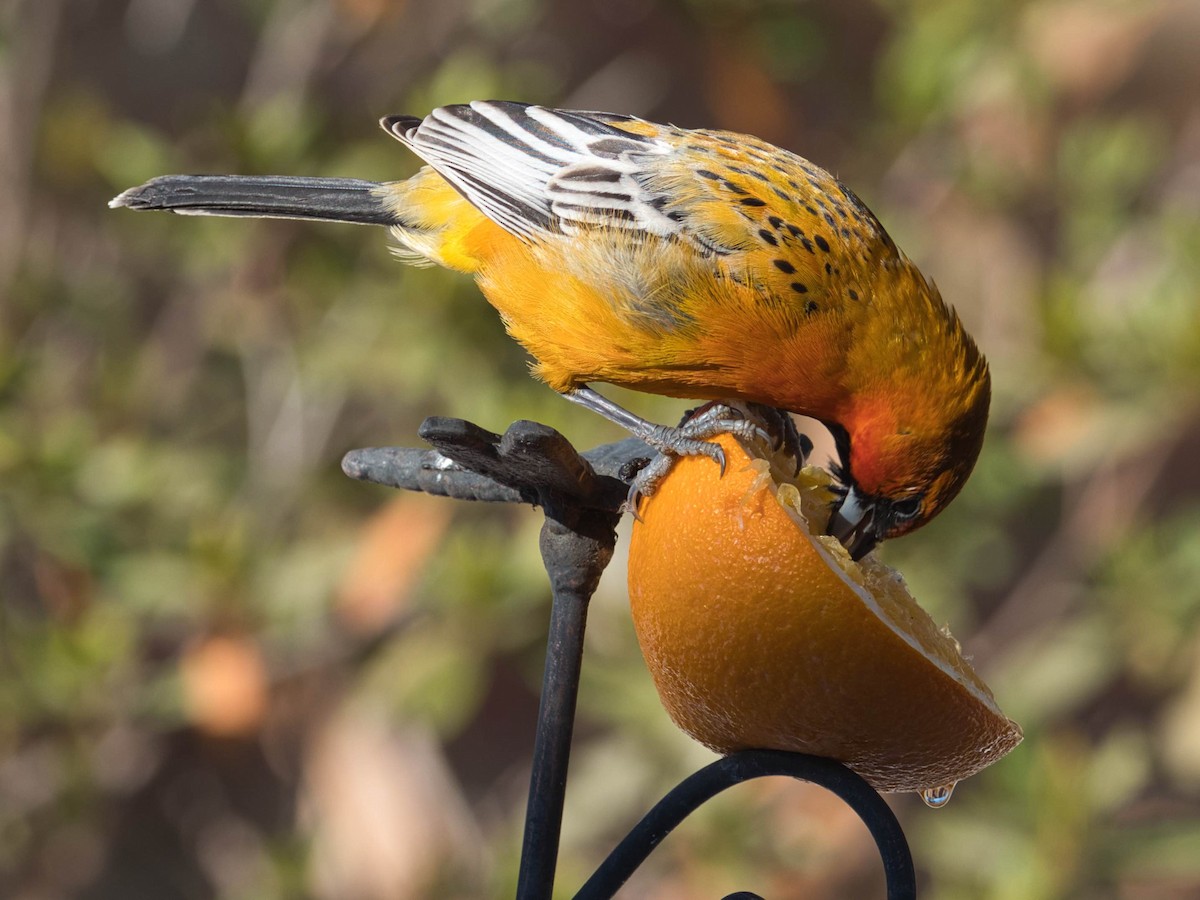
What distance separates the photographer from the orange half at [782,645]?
101cm

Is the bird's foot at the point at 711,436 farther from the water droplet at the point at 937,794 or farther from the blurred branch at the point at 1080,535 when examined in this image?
the blurred branch at the point at 1080,535

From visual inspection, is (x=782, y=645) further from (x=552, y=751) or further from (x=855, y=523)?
(x=855, y=523)

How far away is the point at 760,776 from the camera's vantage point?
1095 mm

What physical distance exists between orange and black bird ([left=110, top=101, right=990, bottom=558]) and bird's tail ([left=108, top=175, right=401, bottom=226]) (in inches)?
0.4

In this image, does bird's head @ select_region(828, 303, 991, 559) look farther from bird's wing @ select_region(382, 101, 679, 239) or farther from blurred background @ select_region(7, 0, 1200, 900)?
blurred background @ select_region(7, 0, 1200, 900)

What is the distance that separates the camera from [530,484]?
107 cm

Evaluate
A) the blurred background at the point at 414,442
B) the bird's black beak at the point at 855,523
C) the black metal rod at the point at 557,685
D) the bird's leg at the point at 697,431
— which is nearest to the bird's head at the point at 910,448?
the bird's black beak at the point at 855,523

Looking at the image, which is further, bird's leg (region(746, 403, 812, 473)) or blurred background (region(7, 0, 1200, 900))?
blurred background (region(7, 0, 1200, 900))

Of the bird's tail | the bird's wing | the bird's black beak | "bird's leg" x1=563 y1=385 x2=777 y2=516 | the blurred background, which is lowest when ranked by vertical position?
the blurred background

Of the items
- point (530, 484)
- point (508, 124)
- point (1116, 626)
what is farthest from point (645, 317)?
point (1116, 626)

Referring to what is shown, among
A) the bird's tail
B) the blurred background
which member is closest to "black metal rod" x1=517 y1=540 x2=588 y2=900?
the bird's tail

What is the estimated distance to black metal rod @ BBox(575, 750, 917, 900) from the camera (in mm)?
1037

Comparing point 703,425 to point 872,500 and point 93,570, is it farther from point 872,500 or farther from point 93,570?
point 93,570

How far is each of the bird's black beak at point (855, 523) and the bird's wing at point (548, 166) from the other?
0.42 meters
